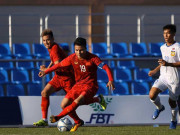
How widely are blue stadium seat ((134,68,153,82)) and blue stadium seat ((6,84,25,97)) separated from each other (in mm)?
2743

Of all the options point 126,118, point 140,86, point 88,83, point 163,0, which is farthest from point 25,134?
point 163,0

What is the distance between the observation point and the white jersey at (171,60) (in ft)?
33.8

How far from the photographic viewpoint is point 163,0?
2077cm

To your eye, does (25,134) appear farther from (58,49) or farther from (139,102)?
(139,102)

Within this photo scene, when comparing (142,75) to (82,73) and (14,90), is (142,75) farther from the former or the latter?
(82,73)

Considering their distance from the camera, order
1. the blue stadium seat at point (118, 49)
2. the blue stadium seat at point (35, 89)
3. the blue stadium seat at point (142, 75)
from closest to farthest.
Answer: the blue stadium seat at point (35, 89), the blue stadium seat at point (142, 75), the blue stadium seat at point (118, 49)

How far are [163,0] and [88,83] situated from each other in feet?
38.3

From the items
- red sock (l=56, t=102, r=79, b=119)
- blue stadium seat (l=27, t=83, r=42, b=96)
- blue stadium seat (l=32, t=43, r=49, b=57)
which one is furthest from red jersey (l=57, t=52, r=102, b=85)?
blue stadium seat (l=32, t=43, r=49, b=57)

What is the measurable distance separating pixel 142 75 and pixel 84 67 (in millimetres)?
4005

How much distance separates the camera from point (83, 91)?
970cm

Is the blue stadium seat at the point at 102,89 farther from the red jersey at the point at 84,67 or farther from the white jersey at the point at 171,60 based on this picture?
the red jersey at the point at 84,67

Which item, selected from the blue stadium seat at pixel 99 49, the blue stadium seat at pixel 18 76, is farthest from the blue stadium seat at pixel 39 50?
the blue stadium seat at pixel 18 76

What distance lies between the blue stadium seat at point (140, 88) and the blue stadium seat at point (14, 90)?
2761 millimetres

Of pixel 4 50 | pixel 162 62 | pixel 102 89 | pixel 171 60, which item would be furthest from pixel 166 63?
pixel 4 50
